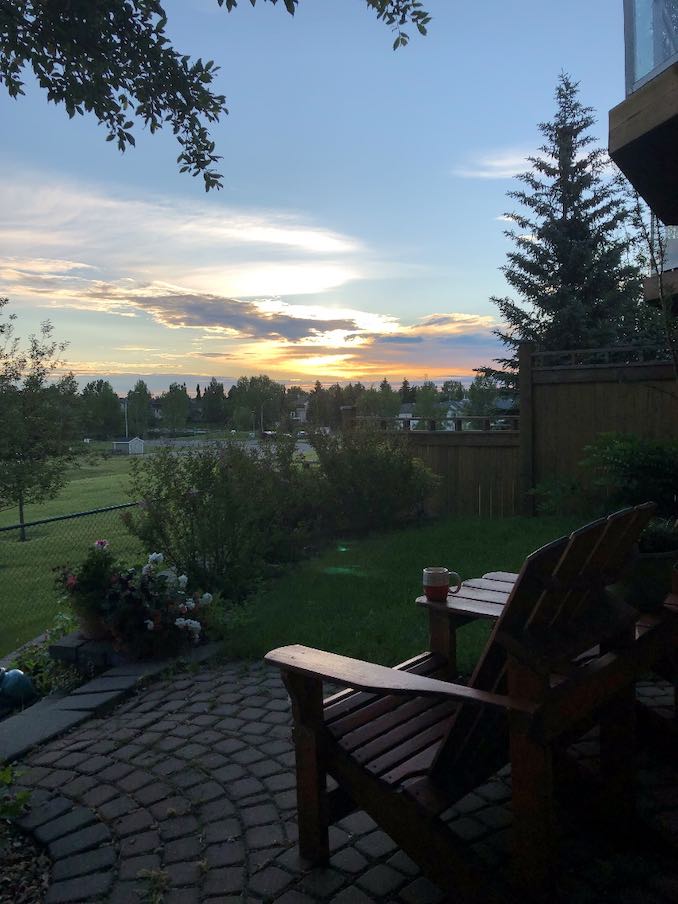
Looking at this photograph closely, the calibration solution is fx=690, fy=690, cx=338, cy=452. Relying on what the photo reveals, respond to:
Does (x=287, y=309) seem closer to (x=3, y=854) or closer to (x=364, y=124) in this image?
(x=364, y=124)

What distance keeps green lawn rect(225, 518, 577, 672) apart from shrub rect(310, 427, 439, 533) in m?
0.47

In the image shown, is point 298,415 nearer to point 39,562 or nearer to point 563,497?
point 563,497

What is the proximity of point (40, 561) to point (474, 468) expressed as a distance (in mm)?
6613

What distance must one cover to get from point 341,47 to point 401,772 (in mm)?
4474

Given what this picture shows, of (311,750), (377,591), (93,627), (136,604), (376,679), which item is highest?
(376,679)

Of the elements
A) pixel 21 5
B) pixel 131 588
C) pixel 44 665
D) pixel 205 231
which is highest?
pixel 205 231

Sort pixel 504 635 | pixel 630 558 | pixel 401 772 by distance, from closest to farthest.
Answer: pixel 504 635, pixel 401 772, pixel 630 558

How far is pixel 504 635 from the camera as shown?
1760mm

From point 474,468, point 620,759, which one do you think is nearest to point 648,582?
point 620,759

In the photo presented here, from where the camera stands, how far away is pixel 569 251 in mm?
19453

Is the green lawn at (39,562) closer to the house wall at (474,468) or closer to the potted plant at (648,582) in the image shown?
the potted plant at (648,582)

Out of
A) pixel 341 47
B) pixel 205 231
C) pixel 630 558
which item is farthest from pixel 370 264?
pixel 630 558

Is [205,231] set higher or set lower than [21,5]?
higher

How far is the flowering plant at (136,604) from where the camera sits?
14.6ft
